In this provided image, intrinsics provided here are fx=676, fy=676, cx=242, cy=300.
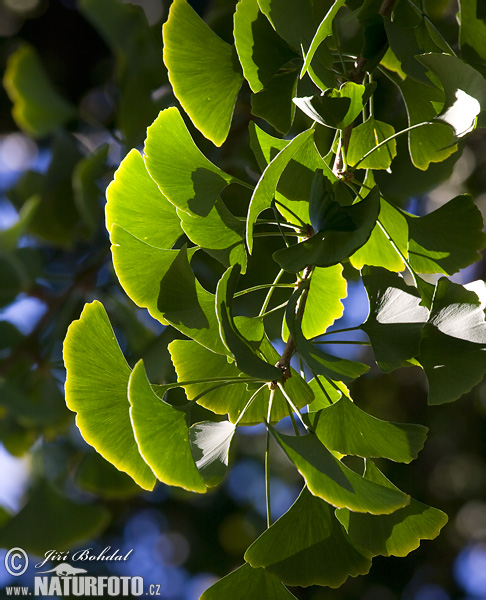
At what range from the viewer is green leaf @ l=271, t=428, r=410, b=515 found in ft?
1.10

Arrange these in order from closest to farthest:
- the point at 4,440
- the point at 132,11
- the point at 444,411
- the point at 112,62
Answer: the point at 132,11
the point at 4,440
the point at 112,62
the point at 444,411

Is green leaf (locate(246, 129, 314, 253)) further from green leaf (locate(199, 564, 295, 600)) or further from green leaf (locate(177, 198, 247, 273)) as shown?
green leaf (locate(199, 564, 295, 600))

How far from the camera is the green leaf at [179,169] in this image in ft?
1.41

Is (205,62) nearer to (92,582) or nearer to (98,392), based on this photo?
(98,392)

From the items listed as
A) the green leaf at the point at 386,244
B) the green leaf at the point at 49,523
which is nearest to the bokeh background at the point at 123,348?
the green leaf at the point at 49,523

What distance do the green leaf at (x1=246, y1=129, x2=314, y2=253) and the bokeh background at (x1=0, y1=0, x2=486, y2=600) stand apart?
275mm

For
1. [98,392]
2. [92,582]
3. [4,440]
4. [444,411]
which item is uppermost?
[98,392]

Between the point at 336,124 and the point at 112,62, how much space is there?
3.86 ft

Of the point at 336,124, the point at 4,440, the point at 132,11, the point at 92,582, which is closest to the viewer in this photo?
the point at 336,124

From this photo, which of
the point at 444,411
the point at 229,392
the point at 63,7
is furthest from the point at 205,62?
the point at 444,411

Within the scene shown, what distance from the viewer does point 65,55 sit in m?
1.49

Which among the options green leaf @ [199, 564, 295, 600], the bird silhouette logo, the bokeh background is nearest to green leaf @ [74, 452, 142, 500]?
the bokeh background

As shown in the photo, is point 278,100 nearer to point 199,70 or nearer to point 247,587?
point 199,70

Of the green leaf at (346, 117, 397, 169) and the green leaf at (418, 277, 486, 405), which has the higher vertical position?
the green leaf at (346, 117, 397, 169)
